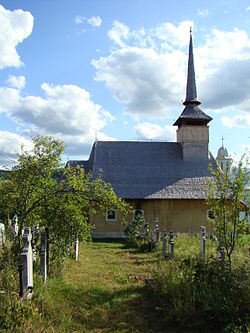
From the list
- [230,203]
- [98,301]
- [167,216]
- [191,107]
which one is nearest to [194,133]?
[191,107]

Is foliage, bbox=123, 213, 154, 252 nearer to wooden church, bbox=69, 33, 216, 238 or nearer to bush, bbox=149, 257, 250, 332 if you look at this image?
wooden church, bbox=69, 33, 216, 238

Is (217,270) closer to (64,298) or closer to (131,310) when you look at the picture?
(131,310)

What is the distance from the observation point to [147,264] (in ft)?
39.0

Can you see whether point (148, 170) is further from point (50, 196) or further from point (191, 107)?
point (50, 196)

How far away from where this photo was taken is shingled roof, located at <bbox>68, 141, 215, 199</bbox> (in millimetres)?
20922

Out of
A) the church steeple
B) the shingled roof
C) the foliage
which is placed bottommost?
the foliage

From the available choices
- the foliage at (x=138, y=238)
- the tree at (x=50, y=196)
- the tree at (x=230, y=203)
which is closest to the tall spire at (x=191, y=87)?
the foliage at (x=138, y=238)

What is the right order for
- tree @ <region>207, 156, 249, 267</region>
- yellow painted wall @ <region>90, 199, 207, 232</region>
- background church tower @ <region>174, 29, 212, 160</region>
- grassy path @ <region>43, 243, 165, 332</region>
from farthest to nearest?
1. background church tower @ <region>174, 29, 212, 160</region>
2. yellow painted wall @ <region>90, 199, 207, 232</region>
3. tree @ <region>207, 156, 249, 267</region>
4. grassy path @ <region>43, 243, 165, 332</region>

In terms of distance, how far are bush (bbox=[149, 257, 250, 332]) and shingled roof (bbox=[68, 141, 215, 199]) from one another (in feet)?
42.3

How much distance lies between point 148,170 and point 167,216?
3438 mm

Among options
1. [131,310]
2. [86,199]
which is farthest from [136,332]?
[86,199]

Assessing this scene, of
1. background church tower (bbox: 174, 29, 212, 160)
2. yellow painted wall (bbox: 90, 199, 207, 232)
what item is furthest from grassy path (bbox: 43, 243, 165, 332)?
background church tower (bbox: 174, 29, 212, 160)

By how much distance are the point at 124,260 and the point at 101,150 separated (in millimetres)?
11918

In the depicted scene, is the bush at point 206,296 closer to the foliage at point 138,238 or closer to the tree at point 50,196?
the tree at point 50,196
